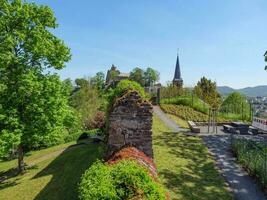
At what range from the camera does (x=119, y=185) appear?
6.74 m

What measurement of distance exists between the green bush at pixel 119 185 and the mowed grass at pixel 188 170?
4.16m

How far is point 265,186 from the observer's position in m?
12.3

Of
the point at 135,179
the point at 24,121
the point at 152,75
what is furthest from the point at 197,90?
the point at 152,75

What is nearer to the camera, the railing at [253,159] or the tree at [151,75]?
the railing at [253,159]

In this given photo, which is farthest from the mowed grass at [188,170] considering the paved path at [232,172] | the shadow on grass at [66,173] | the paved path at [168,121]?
the paved path at [168,121]

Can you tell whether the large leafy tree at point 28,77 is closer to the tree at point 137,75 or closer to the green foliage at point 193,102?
the green foliage at point 193,102

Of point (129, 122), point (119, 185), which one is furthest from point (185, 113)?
point (119, 185)

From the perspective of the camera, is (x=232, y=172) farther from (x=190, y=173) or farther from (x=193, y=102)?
(x=193, y=102)

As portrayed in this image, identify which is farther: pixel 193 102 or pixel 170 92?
pixel 170 92

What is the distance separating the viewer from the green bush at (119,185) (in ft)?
20.4

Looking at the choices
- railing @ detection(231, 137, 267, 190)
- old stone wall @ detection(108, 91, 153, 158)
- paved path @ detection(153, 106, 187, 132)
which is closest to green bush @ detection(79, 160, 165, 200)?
old stone wall @ detection(108, 91, 153, 158)

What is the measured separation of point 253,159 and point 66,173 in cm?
1029

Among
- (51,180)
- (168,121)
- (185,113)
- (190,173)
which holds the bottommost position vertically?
(51,180)

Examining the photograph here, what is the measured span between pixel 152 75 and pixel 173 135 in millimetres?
87475
